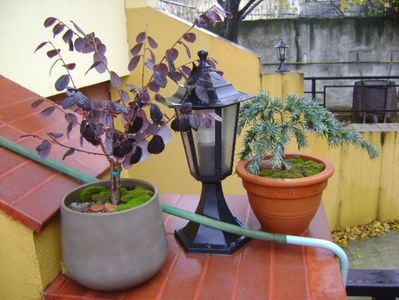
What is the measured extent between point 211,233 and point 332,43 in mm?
8476

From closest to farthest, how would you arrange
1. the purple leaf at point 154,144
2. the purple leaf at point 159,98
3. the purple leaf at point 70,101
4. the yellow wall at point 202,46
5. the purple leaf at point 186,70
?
1. the purple leaf at point 70,101
2. the purple leaf at point 154,144
3. the purple leaf at point 159,98
4. the purple leaf at point 186,70
5. the yellow wall at point 202,46

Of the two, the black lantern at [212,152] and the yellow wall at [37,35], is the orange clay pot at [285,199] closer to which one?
the black lantern at [212,152]

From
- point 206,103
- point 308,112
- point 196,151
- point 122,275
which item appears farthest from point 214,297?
point 308,112

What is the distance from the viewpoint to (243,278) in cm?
143

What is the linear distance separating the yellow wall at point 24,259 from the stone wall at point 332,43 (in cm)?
817

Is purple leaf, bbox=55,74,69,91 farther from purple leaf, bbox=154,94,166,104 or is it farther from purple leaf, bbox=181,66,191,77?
purple leaf, bbox=181,66,191,77

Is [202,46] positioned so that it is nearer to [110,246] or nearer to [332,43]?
[110,246]

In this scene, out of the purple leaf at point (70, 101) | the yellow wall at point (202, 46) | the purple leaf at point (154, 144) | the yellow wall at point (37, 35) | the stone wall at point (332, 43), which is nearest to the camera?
the purple leaf at point (70, 101)

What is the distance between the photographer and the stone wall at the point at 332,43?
9086mm

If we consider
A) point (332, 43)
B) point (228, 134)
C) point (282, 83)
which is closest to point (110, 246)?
point (228, 134)

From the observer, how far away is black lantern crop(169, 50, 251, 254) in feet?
4.99

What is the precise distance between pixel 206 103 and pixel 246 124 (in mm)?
312

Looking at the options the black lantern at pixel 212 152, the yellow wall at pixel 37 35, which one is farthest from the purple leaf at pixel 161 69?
the yellow wall at pixel 37 35

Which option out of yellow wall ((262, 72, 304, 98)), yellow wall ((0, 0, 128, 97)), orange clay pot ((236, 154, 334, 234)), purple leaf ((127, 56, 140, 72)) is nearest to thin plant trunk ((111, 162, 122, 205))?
purple leaf ((127, 56, 140, 72))
